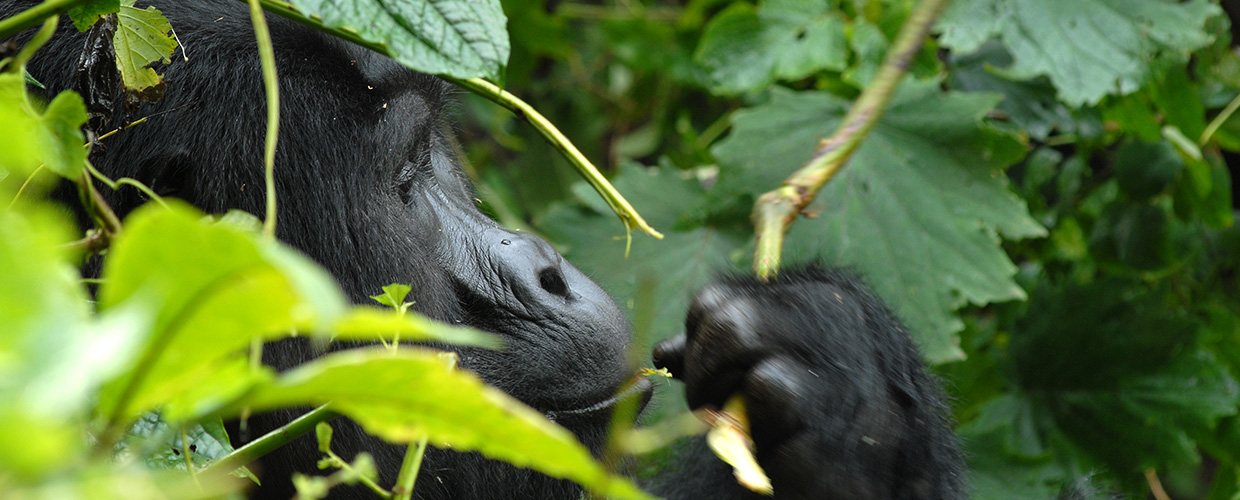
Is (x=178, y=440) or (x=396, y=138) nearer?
(x=178, y=440)

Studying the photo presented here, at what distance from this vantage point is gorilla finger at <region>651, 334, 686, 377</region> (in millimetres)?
1101

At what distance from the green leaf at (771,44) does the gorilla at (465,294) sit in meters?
1.00

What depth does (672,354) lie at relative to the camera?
43.4 inches

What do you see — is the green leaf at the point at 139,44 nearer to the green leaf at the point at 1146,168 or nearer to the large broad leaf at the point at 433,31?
the large broad leaf at the point at 433,31

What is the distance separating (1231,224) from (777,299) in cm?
159

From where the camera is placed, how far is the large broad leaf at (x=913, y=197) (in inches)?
73.5

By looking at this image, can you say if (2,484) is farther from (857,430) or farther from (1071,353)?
(1071,353)

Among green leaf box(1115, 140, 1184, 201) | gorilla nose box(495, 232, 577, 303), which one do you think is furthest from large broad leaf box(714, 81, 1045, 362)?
gorilla nose box(495, 232, 577, 303)

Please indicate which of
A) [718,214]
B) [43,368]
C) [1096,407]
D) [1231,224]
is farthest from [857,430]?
[1231,224]

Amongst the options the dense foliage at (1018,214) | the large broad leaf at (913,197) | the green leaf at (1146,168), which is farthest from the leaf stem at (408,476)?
the green leaf at (1146,168)

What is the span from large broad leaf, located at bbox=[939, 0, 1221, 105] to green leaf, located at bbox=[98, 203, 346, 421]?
180cm

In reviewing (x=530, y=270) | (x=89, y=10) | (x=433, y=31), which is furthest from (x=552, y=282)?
(x=89, y=10)

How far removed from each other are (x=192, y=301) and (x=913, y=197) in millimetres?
1785

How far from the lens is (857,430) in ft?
3.54
